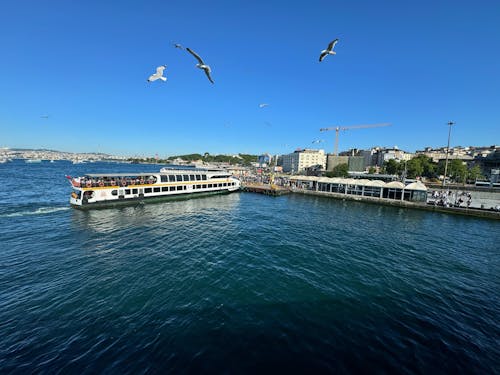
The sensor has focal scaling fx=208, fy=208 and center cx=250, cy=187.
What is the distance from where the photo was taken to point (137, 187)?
113ft

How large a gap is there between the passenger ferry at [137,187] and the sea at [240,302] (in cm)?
863

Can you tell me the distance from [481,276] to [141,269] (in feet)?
76.2

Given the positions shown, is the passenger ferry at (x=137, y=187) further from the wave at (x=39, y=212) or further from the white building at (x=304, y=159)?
the white building at (x=304, y=159)

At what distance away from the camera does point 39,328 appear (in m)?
8.66

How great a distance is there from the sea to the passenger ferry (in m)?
8.63

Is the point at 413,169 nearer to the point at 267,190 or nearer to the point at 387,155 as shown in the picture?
the point at 267,190

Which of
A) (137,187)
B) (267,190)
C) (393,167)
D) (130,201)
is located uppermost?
(393,167)

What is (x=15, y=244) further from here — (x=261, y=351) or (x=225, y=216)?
(x=261, y=351)

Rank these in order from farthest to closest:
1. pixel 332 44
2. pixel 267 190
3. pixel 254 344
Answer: pixel 267 190
pixel 332 44
pixel 254 344

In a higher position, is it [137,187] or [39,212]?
[137,187]

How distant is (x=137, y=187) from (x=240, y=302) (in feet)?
101

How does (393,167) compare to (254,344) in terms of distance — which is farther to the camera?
(393,167)

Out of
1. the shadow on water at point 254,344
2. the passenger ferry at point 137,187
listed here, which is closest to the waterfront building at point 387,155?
the passenger ferry at point 137,187

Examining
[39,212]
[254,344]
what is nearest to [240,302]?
[254,344]
